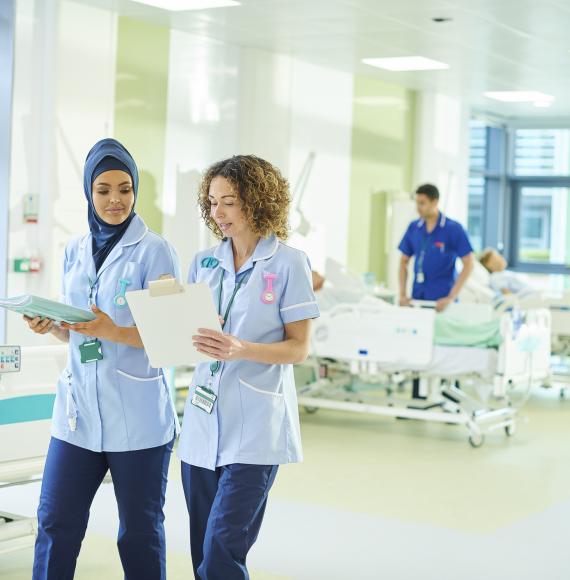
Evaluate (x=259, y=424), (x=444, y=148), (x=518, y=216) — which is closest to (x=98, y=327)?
(x=259, y=424)

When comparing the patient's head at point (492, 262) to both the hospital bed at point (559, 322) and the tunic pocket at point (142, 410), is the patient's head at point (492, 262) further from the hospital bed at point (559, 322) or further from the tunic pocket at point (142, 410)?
the tunic pocket at point (142, 410)

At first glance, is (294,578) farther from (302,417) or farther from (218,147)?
(218,147)

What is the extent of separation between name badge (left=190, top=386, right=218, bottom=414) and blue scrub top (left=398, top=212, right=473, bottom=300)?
16.1 ft

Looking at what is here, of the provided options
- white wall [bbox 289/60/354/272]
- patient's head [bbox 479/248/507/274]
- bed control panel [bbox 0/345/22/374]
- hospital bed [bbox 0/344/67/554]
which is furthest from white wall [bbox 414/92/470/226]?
bed control panel [bbox 0/345/22/374]

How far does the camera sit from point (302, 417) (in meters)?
7.54

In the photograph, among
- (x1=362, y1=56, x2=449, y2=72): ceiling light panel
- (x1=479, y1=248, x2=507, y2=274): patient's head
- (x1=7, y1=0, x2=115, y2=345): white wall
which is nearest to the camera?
(x1=7, y1=0, x2=115, y2=345): white wall

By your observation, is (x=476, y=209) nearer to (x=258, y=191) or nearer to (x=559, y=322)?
(x=559, y=322)

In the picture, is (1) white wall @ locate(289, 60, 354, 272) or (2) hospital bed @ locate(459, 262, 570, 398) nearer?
(2) hospital bed @ locate(459, 262, 570, 398)

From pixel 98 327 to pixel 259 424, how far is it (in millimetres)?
460

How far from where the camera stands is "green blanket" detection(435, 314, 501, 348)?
648 centimetres

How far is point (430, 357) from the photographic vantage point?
6.55 m

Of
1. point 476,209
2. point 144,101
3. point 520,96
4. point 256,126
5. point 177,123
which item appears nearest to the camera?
point 144,101

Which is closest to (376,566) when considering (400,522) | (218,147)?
(400,522)

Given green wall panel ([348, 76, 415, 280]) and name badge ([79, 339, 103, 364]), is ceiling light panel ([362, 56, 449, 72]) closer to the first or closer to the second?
green wall panel ([348, 76, 415, 280])
